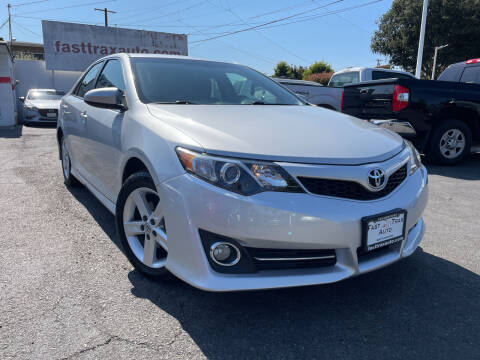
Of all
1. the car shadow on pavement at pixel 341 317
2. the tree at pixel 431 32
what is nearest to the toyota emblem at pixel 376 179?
the car shadow on pavement at pixel 341 317

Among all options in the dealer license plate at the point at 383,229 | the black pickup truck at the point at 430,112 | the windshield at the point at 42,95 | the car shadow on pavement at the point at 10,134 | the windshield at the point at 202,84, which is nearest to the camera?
Answer: the dealer license plate at the point at 383,229

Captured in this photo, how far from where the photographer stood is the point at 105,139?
2.96 metres

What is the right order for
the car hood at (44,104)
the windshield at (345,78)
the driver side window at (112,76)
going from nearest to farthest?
the driver side window at (112,76), the windshield at (345,78), the car hood at (44,104)

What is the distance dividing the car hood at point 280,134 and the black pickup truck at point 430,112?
3486 mm

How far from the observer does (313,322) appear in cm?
205

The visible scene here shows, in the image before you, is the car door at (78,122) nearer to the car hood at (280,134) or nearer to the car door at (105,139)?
the car door at (105,139)

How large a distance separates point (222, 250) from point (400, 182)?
43.9 inches

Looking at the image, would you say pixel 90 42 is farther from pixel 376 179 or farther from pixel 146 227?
pixel 376 179

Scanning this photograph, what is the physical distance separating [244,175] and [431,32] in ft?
96.1

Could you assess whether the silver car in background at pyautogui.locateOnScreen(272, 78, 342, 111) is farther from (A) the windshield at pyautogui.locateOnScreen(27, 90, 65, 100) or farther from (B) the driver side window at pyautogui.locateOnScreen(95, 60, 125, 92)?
(A) the windshield at pyautogui.locateOnScreen(27, 90, 65, 100)

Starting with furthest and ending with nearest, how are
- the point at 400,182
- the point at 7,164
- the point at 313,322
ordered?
1. the point at 7,164
2. the point at 400,182
3. the point at 313,322

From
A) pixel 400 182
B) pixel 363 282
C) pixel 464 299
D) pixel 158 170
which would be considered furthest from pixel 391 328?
pixel 158 170

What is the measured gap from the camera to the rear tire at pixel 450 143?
6137 millimetres

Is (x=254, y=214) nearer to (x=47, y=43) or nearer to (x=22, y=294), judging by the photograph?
(x=22, y=294)
